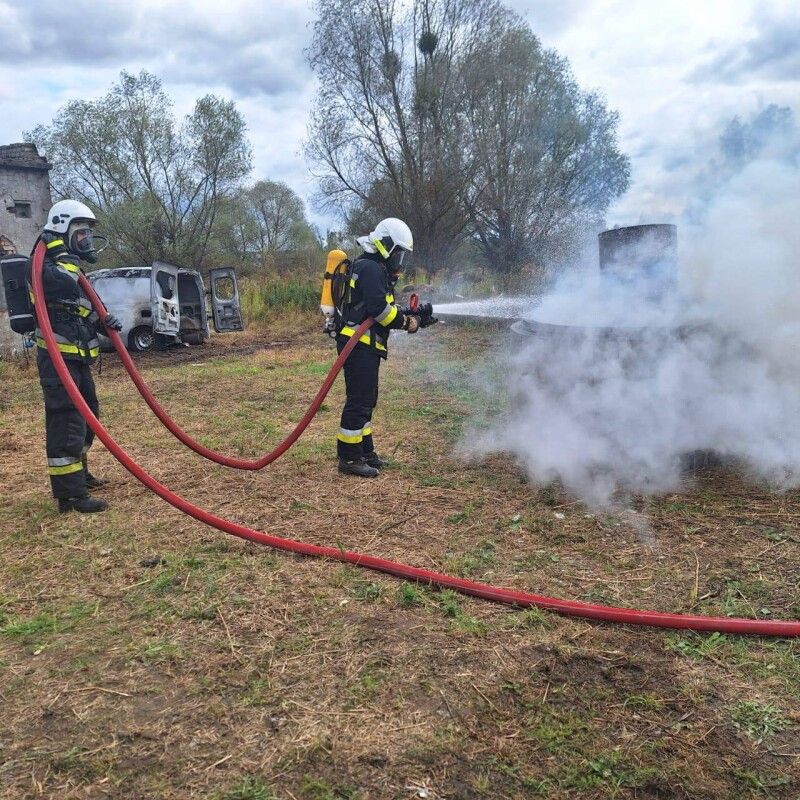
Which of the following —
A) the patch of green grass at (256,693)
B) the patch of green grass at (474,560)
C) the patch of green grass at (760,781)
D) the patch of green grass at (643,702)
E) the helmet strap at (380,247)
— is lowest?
the patch of green grass at (760,781)

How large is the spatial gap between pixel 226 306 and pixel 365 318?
11129 mm

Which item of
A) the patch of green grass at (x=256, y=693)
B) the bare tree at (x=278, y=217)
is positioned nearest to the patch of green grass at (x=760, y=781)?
the patch of green grass at (x=256, y=693)

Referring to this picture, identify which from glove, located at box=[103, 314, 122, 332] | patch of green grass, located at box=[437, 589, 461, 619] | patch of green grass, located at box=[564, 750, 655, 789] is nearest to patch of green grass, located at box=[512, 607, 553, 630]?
patch of green grass, located at box=[437, 589, 461, 619]

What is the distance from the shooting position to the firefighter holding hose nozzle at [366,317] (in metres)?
4.79

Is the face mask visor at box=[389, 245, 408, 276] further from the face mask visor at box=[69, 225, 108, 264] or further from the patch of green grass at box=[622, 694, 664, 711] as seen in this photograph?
the patch of green grass at box=[622, 694, 664, 711]

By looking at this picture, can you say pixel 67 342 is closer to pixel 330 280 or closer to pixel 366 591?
pixel 330 280

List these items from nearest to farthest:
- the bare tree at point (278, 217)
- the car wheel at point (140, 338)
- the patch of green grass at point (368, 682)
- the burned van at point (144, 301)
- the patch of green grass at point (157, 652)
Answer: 1. the patch of green grass at point (368, 682)
2. the patch of green grass at point (157, 652)
3. the burned van at point (144, 301)
4. the car wheel at point (140, 338)
5. the bare tree at point (278, 217)

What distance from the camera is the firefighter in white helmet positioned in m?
4.79

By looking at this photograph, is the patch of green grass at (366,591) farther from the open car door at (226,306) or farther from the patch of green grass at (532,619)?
the open car door at (226,306)

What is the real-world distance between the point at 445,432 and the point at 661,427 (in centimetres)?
221

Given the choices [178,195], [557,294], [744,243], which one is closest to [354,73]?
[178,195]

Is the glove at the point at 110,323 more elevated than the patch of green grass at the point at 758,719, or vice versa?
the glove at the point at 110,323

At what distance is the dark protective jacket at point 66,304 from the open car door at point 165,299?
28.5ft

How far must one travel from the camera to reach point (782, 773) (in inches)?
77.2
